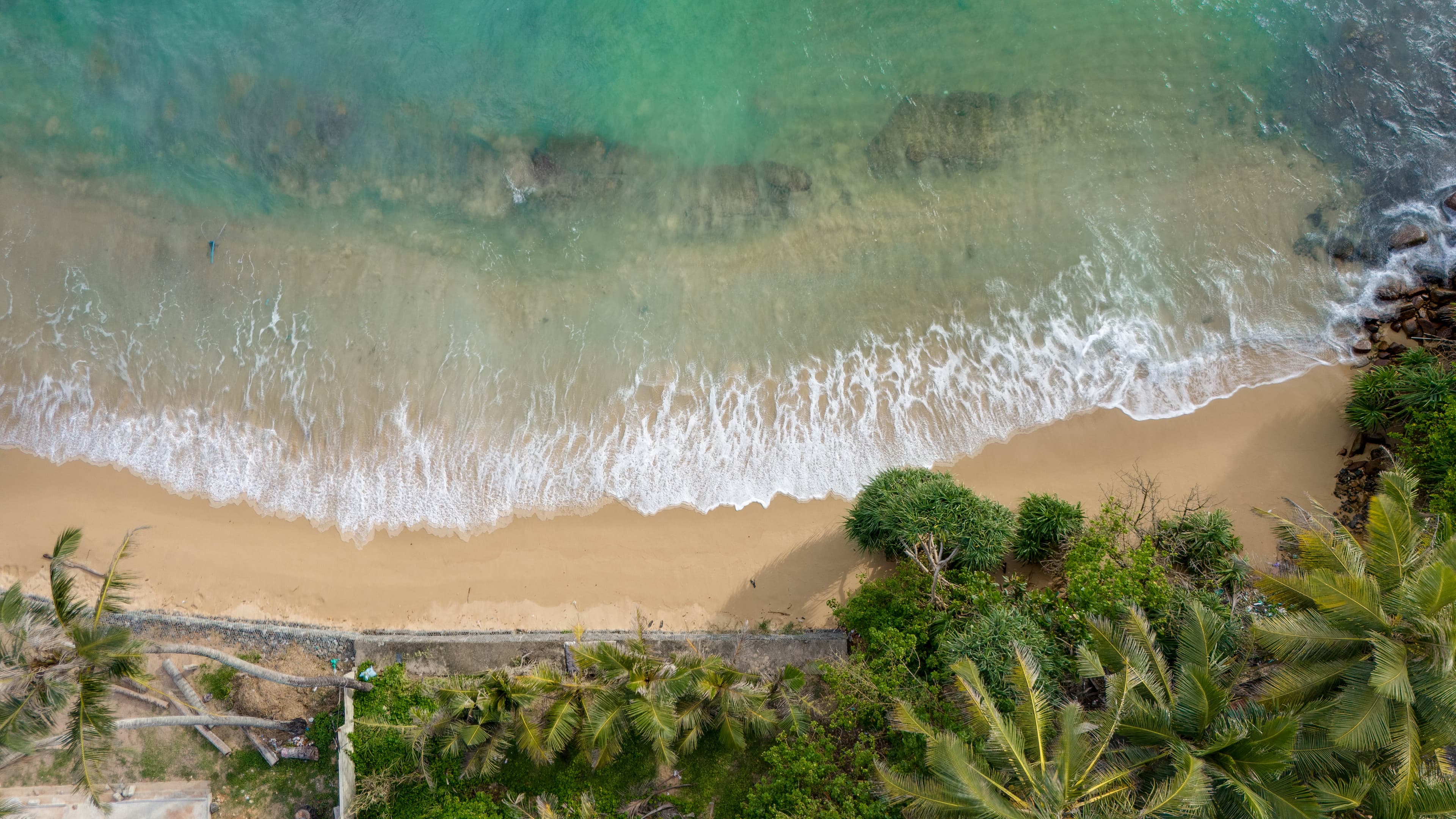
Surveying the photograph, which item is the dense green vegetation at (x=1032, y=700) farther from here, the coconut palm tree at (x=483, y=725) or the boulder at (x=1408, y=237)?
the boulder at (x=1408, y=237)

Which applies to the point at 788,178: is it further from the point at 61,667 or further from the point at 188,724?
the point at 188,724

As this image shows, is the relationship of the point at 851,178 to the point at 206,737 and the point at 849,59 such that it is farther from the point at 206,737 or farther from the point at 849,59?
the point at 206,737

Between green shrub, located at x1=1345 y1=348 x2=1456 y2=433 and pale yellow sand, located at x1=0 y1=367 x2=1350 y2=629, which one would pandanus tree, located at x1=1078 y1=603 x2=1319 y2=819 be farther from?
green shrub, located at x1=1345 y1=348 x2=1456 y2=433

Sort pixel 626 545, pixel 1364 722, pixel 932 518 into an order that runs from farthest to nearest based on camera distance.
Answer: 1. pixel 626 545
2. pixel 932 518
3. pixel 1364 722

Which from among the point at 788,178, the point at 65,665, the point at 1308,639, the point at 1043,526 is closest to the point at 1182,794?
the point at 1308,639

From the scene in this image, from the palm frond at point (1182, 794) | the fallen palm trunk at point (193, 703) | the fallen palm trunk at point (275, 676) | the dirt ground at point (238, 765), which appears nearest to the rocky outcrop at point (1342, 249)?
the palm frond at point (1182, 794)

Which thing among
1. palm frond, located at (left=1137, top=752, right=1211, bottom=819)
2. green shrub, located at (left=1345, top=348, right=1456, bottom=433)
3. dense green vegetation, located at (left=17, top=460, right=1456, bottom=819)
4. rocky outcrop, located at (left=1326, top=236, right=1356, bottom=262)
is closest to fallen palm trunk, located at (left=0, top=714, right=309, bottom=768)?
dense green vegetation, located at (left=17, top=460, right=1456, bottom=819)
